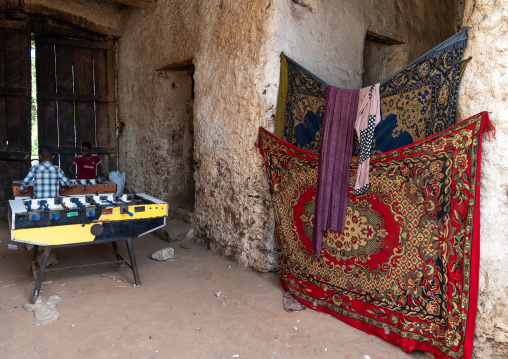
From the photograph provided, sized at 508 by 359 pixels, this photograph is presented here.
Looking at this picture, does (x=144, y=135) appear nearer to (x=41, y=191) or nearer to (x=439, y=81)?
(x=41, y=191)

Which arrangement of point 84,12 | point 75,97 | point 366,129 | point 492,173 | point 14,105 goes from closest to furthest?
point 492,173 < point 366,129 < point 14,105 < point 84,12 < point 75,97

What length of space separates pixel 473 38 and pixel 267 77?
188cm

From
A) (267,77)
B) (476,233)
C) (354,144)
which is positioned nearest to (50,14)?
(267,77)

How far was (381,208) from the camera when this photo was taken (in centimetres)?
A: 289

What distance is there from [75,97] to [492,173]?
22.1ft

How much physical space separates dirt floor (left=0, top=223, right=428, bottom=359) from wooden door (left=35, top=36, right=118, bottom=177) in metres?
3.30

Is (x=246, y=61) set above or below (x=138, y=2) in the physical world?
below

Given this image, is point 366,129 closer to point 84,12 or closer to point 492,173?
point 492,173

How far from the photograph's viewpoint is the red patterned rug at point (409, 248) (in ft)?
7.97

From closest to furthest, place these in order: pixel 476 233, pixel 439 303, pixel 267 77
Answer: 1. pixel 476 233
2. pixel 439 303
3. pixel 267 77

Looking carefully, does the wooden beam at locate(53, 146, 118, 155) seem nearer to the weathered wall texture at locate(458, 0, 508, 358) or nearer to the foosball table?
the foosball table

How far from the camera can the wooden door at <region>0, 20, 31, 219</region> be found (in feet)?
21.1

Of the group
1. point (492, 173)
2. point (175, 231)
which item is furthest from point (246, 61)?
point (492, 173)

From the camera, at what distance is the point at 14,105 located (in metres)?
6.50
